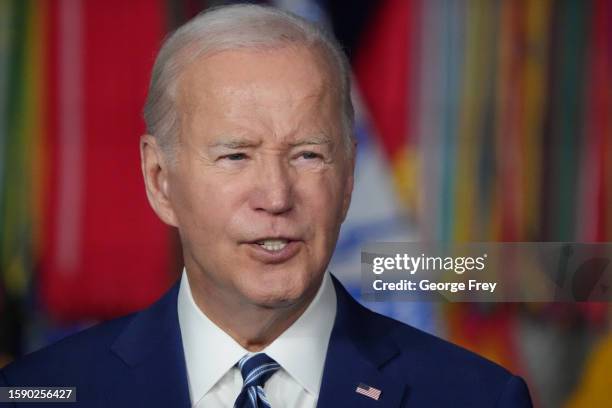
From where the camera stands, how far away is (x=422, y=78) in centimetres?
235

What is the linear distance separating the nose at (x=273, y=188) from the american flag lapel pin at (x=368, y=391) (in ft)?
1.15

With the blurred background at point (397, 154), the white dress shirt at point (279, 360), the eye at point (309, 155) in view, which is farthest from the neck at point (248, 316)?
the blurred background at point (397, 154)

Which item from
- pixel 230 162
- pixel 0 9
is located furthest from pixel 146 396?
pixel 0 9

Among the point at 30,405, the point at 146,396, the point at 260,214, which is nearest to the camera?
the point at 260,214

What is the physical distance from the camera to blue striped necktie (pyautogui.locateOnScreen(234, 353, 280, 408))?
185 cm

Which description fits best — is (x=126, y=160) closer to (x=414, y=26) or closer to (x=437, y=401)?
(x=414, y=26)

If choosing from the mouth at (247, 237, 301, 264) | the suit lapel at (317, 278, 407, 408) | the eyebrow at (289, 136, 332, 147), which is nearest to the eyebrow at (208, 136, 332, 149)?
the eyebrow at (289, 136, 332, 147)

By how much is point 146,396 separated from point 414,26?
1.00 m

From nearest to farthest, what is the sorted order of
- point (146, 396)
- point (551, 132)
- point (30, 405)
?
1. point (146, 396)
2. point (30, 405)
3. point (551, 132)

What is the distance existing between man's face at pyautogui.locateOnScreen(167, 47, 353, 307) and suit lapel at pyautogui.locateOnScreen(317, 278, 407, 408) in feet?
0.44

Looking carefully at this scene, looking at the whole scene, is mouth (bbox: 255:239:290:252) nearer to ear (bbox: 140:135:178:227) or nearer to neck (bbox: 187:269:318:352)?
neck (bbox: 187:269:318:352)

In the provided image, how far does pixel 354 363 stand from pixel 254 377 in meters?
0.18

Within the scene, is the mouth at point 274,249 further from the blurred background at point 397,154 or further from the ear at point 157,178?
the blurred background at point 397,154

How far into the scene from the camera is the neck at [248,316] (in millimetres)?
1862
